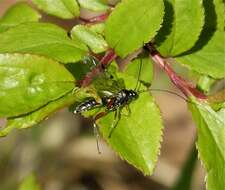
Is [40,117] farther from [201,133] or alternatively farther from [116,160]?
[116,160]

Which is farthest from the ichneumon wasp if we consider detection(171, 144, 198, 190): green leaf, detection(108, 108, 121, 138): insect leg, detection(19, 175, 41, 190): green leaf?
detection(171, 144, 198, 190): green leaf

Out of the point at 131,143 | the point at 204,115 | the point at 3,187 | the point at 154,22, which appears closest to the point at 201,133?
the point at 204,115

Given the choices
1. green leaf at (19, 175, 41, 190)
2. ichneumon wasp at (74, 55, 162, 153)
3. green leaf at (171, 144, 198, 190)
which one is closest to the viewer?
ichneumon wasp at (74, 55, 162, 153)

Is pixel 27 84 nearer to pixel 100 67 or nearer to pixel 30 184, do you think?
pixel 100 67

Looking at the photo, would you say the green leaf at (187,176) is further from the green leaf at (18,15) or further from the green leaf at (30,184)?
the green leaf at (18,15)

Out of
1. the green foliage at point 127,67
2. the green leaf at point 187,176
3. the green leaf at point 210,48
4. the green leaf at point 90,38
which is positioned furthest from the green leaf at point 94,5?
the green leaf at point 187,176

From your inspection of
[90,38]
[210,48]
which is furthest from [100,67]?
[210,48]

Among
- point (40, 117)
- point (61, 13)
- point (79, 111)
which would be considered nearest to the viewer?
point (40, 117)

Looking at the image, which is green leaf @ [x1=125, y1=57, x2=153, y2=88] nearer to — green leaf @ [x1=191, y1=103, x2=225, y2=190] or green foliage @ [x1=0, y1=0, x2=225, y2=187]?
green foliage @ [x1=0, y1=0, x2=225, y2=187]
